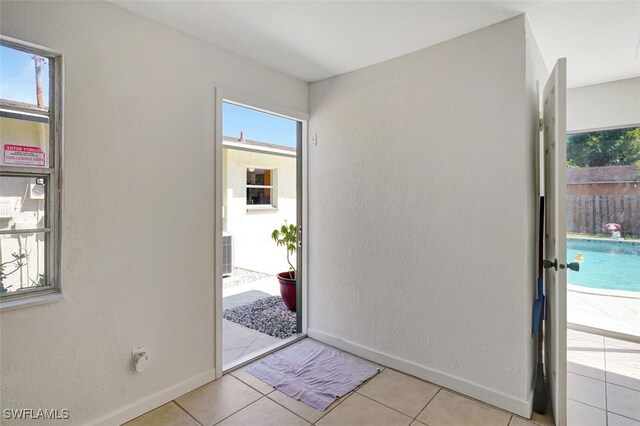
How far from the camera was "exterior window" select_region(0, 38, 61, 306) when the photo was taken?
4.96 feet

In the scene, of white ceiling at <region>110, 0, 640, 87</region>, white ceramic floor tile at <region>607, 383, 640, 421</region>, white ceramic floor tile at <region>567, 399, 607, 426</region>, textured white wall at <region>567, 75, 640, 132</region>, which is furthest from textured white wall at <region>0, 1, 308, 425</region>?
textured white wall at <region>567, 75, 640, 132</region>

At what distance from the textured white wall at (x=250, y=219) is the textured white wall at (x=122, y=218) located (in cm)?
371

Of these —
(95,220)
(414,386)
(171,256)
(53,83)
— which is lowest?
(414,386)

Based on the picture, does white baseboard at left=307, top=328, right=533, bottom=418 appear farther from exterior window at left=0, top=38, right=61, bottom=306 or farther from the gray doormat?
exterior window at left=0, top=38, right=61, bottom=306

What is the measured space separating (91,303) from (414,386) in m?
2.11

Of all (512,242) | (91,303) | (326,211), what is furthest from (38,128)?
(512,242)

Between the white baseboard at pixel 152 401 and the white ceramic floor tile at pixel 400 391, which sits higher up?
the white baseboard at pixel 152 401

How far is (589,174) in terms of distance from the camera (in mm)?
3201

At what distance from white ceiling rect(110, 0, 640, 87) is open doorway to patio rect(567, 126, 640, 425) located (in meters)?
0.89

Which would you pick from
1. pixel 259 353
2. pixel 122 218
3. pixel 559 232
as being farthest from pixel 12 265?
pixel 559 232

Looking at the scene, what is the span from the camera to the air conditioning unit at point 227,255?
212 inches

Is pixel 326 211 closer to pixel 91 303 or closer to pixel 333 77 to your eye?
pixel 333 77

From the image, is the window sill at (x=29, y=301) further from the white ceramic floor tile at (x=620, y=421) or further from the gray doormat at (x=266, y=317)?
the white ceramic floor tile at (x=620, y=421)

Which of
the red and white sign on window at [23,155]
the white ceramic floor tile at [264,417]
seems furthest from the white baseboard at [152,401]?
the red and white sign on window at [23,155]
